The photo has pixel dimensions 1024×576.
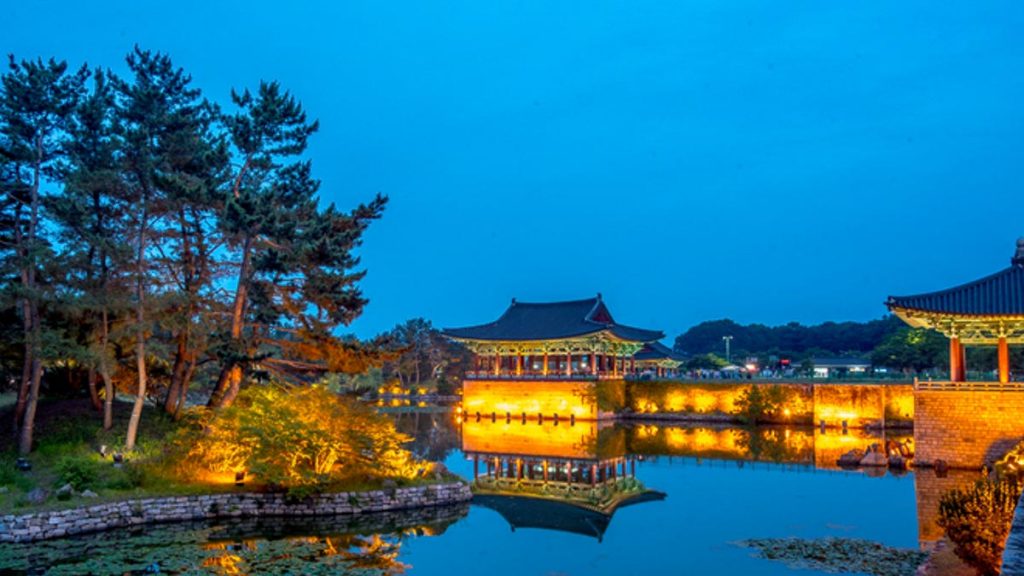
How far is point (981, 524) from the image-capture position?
8.48m

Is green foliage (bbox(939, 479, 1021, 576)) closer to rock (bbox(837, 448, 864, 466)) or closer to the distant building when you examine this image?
rock (bbox(837, 448, 864, 466))

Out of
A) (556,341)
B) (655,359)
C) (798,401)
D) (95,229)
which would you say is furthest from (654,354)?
(95,229)

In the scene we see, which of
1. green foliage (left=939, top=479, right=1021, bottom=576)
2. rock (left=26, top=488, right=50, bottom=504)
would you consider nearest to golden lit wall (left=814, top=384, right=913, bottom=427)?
green foliage (left=939, top=479, right=1021, bottom=576)

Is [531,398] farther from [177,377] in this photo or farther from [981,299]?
[177,377]

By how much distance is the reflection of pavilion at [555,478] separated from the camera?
14945 millimetres

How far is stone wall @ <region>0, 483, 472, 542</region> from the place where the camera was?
11133 mm

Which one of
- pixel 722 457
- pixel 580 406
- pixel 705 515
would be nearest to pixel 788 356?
pixel 580 406

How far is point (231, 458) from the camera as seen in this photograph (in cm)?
1366

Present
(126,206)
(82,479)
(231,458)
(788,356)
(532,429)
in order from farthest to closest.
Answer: (788,356), (532,429), (126,206), (231,458), (82,479)

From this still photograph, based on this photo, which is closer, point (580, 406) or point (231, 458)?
point (231, 458)

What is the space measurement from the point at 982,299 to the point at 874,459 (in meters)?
5.03

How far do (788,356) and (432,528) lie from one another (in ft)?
216

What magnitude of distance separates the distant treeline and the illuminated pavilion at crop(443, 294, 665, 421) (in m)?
37.9

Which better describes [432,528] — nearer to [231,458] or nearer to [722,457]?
[231,458]
